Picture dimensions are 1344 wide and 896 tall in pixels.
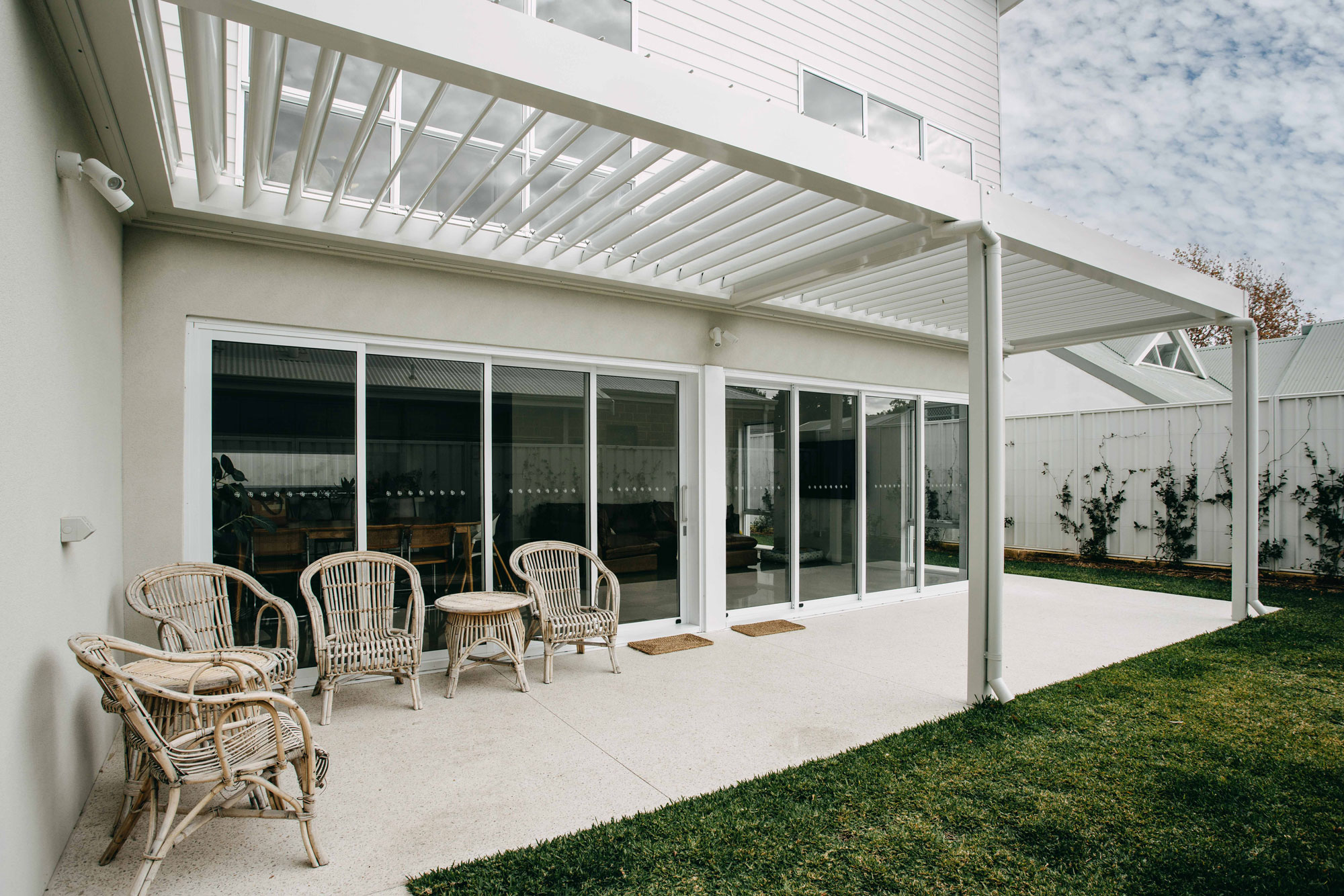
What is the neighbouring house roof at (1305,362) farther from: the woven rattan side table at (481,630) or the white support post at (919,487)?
the woven rattan side table at (481,630)

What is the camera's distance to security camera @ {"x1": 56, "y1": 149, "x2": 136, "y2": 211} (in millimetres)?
2691

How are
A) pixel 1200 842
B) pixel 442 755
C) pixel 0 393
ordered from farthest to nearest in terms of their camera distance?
pixel 442 755, pixel 1200 842, pixel 0 393

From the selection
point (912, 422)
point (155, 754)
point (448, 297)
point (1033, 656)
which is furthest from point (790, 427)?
point (155, 754)

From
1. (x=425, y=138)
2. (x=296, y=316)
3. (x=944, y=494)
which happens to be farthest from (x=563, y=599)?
(x=944, y=494)

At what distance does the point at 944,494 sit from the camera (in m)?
9.04

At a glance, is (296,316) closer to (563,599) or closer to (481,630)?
(481,630)

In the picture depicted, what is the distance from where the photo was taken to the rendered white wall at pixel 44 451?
7.06 feet

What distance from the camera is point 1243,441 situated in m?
7.23

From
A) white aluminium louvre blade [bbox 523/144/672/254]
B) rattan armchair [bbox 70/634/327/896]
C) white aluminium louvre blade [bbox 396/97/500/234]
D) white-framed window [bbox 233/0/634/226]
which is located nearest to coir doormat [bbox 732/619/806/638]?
white aluminium louvre blade [bbox 523/144/672/254]

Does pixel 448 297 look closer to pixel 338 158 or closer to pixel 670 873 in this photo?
pixel 338 158

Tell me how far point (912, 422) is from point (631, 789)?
21.3 ft

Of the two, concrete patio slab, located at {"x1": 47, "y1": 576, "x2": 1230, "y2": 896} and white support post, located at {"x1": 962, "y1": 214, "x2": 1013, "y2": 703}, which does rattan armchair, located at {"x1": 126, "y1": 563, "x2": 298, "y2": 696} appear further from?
white support post, located at {"x1": 962, "y1": 214, "x2": 1013, "y2": 703}

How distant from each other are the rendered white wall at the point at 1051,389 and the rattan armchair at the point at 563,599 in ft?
33.7

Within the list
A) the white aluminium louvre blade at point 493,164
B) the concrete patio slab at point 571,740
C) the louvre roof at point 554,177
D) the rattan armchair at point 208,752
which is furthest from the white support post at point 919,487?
the rattan armchair at point 208,752
